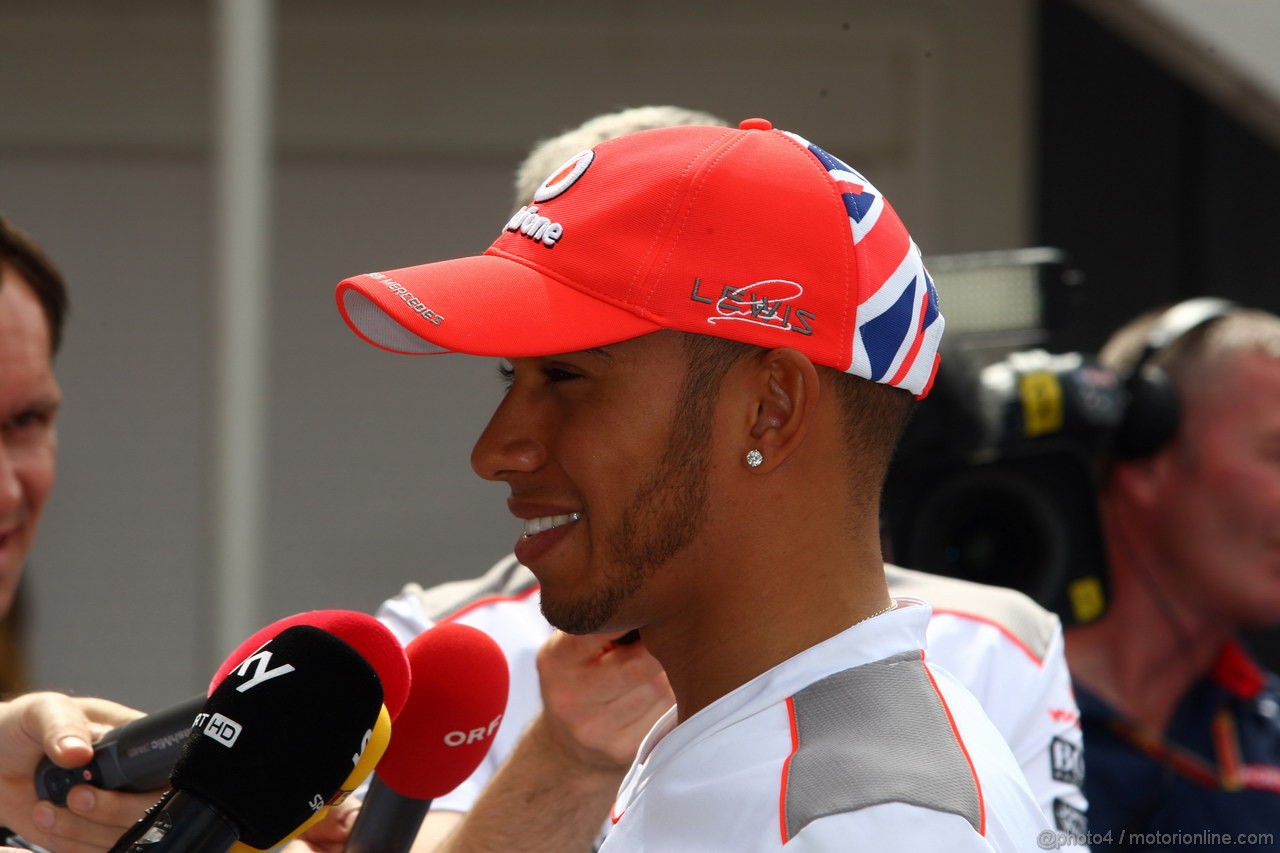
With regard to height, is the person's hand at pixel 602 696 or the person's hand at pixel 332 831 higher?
the person's hand at pixel 602 696

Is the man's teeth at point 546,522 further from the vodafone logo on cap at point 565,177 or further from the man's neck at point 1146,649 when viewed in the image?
the man's neck at point 1146,649

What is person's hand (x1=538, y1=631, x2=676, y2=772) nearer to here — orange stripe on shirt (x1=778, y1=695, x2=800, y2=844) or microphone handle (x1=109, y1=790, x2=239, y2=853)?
orange stripe on shirt (x1=778, y1=695, x2=800, y2=844)

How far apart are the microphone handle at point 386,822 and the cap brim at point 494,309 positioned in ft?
1.64

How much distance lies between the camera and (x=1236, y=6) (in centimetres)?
367

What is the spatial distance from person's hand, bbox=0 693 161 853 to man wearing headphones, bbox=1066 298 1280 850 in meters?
2.04

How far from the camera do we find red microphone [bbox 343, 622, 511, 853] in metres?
1.48

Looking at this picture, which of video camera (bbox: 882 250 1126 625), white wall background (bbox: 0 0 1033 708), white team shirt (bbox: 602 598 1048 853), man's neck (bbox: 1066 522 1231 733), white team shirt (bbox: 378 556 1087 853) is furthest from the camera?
white wall background (bbox: 0 0 1033 708)

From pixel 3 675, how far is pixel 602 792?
1278mm

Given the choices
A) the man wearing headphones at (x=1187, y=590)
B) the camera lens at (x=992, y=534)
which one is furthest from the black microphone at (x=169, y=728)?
the man wearing headphones at (x=1187, y=590)

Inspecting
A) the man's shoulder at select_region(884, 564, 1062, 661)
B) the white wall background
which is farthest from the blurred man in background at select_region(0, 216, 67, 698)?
the white wall background

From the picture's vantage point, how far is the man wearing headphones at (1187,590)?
9.45 feet

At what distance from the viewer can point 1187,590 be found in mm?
3018

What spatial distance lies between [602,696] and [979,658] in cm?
62

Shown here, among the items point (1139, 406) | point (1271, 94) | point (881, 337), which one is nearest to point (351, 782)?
point (881, 337)
